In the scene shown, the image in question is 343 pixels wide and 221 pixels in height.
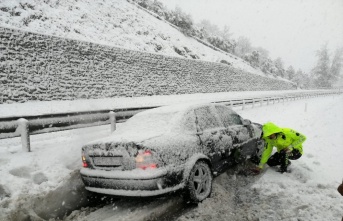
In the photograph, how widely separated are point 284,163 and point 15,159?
562 centimetres

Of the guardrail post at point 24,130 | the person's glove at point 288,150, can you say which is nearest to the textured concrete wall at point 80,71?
the guardrail post at point 24,130

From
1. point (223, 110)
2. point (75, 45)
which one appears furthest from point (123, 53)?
point (223, 110)

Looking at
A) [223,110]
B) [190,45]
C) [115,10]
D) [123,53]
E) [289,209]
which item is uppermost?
[115,10]

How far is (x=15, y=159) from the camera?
5664 mm

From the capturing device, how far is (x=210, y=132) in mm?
4602

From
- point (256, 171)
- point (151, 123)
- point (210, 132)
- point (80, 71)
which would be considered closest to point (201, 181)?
point (210, 132)

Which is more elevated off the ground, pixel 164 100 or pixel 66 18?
pixel 66 18

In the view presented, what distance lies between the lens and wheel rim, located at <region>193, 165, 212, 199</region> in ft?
13.4

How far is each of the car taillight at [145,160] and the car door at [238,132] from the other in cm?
207

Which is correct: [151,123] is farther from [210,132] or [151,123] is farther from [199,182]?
[199,182]

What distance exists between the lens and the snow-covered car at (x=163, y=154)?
357cm

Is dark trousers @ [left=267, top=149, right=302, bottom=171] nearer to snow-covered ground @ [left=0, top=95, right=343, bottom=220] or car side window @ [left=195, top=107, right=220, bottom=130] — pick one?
snow-covered ground @ [left=0, top=95, right=343, bottom=220]

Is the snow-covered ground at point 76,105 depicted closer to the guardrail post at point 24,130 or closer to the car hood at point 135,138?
the guardrail post at point 24,130

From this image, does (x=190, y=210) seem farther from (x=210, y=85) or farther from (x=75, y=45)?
(x=210, y=85)
